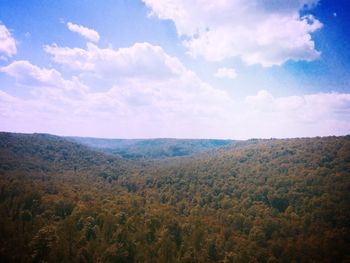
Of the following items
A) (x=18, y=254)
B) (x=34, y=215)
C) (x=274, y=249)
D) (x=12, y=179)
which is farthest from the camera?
(x=12, y=179)

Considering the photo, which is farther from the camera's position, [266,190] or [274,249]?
[266,190]

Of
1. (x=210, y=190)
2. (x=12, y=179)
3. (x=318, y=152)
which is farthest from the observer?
(x=318, y=152)

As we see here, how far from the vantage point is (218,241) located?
63.7 meters

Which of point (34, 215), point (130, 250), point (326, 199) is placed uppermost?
point (326, 199)

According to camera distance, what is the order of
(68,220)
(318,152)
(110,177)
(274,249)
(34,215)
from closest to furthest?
(274,249) < (68,220) < (34,215) < (318,152) < (110,177)

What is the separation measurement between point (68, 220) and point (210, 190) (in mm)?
63808

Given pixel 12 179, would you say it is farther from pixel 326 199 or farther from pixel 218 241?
pixel 326 199

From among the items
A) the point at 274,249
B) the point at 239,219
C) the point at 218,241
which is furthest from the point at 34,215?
the point at 274,249

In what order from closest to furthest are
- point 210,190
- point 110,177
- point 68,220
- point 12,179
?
1. point 68,220
2. point 12,179
3. point 210,190
4. point 110,177

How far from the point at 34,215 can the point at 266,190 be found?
3173 inches

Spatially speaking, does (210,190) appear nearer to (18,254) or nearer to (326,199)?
(326,199)

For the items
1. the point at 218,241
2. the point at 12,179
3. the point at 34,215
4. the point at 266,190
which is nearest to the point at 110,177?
the point at 12,179

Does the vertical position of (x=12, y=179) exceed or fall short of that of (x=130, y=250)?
it exceeds it

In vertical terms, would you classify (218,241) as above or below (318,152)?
below
